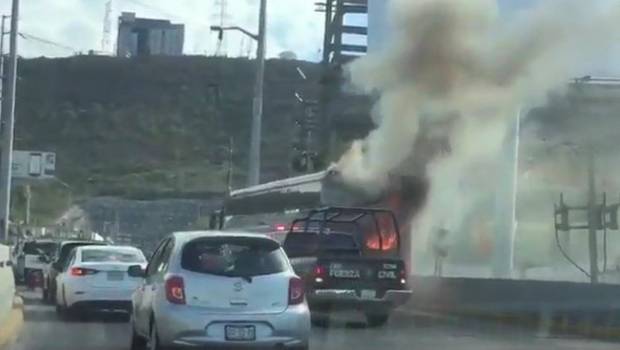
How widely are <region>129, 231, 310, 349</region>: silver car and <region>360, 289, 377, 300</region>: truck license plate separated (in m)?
7.94

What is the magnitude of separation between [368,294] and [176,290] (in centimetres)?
877

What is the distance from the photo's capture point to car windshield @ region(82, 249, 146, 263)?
26.2m

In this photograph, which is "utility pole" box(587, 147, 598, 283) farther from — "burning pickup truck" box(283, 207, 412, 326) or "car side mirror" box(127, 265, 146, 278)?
"car side mirror" box(127, 265, 146, 278)

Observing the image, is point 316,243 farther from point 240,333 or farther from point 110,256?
point 240,333

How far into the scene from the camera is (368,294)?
2420 centimetres

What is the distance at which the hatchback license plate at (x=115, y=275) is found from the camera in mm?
25516

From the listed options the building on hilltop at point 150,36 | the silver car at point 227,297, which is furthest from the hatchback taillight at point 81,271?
the building on hilltop at point 150,36

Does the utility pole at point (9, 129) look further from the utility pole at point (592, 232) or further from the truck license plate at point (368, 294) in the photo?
the truck license plate at point (368, 294)

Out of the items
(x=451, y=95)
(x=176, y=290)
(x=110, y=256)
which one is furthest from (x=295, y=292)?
(x=451, y=95)

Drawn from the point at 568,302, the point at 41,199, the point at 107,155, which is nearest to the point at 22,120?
the point at 107,155

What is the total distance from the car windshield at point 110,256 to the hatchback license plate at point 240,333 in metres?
10.6

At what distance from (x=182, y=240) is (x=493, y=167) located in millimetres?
18069

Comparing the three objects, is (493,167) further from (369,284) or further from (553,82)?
(369,284)

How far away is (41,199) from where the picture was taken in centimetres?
9406
